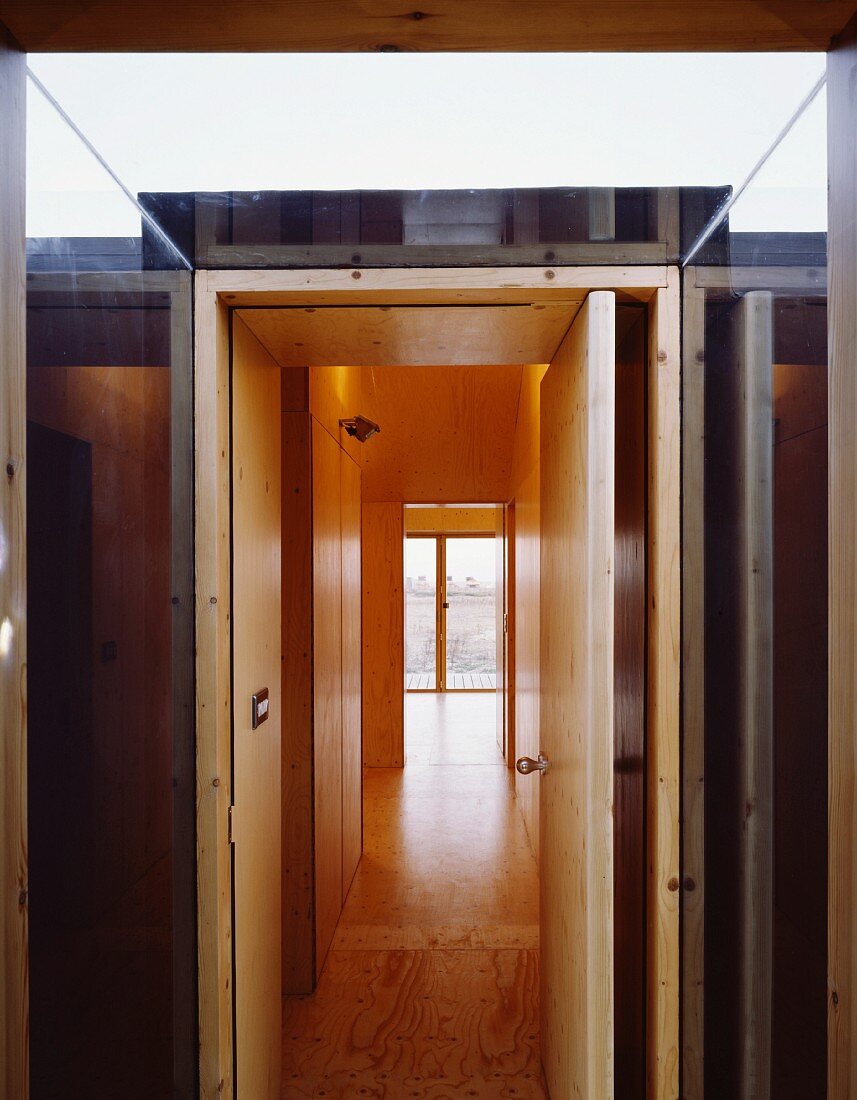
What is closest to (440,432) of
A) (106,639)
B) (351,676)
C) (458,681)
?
(351,676)

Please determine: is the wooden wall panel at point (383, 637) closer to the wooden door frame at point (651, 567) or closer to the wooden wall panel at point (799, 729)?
the wooden door frame at point (651, 567)

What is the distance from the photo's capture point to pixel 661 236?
141 centimetres

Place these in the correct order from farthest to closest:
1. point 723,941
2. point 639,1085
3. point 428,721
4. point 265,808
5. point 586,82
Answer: point 428,721 → point 265,808 → point 639,1085 → point 723,941 → point 586,82

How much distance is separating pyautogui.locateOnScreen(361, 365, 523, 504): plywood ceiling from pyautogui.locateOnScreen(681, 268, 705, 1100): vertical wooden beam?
272 centimetres

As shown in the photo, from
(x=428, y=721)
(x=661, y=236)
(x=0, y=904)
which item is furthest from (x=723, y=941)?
(x=428, y=721)

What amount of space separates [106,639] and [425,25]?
1105 millimetres

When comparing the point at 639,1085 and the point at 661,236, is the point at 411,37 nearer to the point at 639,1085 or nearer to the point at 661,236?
the point at 661,236

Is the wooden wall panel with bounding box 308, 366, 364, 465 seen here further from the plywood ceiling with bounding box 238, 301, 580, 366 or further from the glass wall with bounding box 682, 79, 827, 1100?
the glass wall with bounding box 682, 79, 827, 1100

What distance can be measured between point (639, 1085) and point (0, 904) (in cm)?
149

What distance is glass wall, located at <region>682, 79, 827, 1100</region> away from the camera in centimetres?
110

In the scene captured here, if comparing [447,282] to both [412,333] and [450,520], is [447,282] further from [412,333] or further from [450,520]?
[450,520]

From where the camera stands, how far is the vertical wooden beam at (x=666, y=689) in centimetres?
140

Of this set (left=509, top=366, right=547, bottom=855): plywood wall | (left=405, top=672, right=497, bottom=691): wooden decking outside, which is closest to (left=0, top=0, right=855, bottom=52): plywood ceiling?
(left=509, top=366, right=547, bottom=855): plywood wall

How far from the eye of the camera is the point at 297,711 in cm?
248
